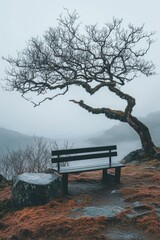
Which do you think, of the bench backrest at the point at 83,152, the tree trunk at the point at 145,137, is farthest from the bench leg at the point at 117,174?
the tree trunk at the point at 145,137

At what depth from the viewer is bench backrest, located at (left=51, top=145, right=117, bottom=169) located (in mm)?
9992

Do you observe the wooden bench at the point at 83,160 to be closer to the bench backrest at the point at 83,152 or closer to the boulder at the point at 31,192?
the bench backrest at the point at 83,152

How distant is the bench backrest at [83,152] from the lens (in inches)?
393

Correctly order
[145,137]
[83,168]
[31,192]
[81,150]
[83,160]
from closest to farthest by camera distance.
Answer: [31,192] → [83,168] → [81,150] → [83,160] → [145,137]

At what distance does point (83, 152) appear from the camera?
10.6 m

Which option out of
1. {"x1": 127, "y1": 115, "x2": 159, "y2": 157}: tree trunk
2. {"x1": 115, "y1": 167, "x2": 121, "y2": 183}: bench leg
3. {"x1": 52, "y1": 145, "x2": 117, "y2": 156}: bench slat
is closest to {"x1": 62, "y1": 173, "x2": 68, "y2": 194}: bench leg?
{"x1": 52, "y1": 145, "x2": 117, "y2": 156}: bench slat

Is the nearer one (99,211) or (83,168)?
(99,211)

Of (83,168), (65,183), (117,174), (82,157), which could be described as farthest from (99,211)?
(117,174)

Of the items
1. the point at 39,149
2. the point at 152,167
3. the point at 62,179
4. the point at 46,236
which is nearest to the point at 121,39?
the point at 152,167

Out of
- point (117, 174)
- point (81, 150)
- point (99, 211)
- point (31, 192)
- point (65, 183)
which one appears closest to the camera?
point (99, 211)

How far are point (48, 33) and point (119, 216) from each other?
12372 millimetres

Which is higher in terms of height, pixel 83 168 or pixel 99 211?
pixel 83 168

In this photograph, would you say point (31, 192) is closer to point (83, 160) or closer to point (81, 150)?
point (81, 150)

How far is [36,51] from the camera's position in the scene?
16.7 meters
